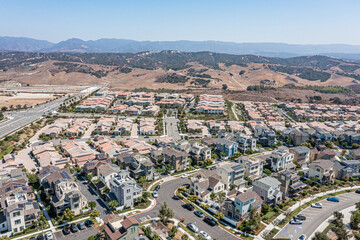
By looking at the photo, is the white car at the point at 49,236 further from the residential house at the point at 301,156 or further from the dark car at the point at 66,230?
the residential house at the point at 301,156

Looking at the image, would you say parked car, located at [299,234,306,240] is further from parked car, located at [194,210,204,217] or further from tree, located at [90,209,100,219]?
tree, located at [90,209,100,219]

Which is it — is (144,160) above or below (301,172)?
above

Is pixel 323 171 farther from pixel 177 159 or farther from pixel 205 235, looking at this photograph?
pixel 205 235

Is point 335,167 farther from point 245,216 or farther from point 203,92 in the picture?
point 203,92

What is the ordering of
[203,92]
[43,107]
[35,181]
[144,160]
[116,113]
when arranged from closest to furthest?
[35,181]
[144,160]
[116,113]
[43,107]
[203,92]

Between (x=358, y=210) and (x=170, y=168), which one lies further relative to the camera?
(x=170, y=168)

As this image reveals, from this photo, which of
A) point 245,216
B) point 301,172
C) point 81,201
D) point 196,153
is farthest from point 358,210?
point 81,201

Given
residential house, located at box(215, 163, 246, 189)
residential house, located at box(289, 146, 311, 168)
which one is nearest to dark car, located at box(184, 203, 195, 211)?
residential house, located at box(215, 163, 246, 189)
